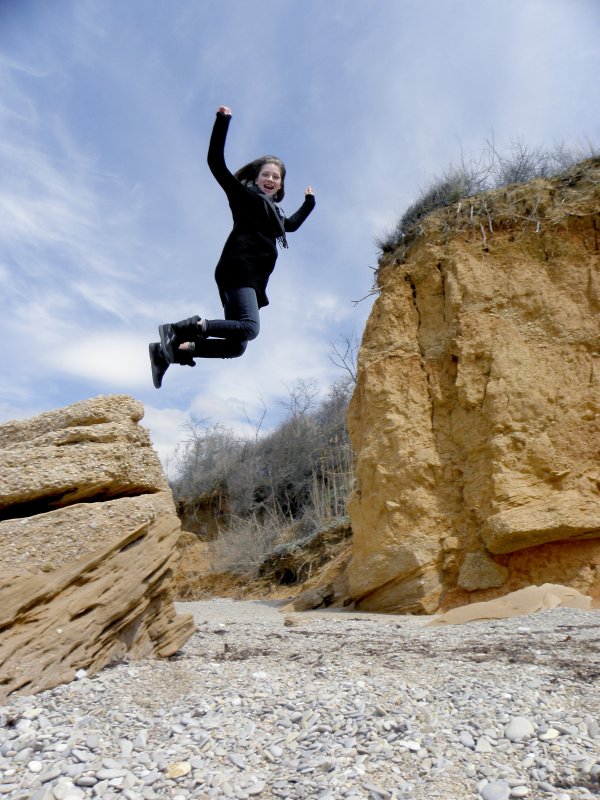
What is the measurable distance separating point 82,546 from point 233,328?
1.81 metres

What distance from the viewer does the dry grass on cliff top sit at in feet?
28.8

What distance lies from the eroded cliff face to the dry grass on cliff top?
2 centimetres

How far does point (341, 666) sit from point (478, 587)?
4.34 meters

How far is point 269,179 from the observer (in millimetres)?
5039

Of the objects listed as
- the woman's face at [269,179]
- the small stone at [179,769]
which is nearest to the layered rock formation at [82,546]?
the small stone at [179,769]

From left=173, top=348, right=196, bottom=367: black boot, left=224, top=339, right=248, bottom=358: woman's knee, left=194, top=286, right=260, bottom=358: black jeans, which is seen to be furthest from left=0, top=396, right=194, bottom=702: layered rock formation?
left=224, top=339, right=248, bottom=358: woman's knee

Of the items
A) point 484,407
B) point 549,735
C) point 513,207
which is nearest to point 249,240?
point 549,735

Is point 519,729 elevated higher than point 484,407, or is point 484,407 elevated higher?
point 484,407

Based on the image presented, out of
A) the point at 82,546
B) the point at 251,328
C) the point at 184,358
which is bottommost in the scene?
the point at 82,546

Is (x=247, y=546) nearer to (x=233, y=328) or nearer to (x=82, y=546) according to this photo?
(x=233, y=328)

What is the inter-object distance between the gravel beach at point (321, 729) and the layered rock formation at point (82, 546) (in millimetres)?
197

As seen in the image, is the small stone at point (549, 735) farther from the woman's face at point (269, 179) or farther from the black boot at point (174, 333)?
the woman's face at point (269, 179)

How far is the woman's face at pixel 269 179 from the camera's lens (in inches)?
199

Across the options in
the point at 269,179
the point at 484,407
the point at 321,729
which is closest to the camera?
the point at 321,729
